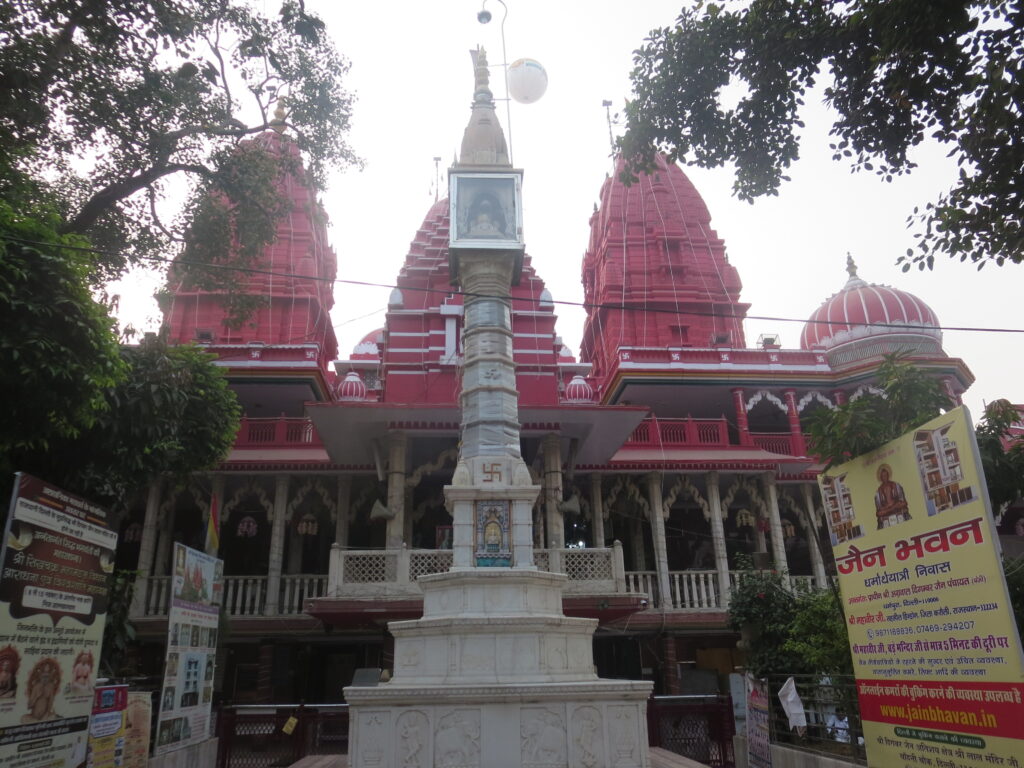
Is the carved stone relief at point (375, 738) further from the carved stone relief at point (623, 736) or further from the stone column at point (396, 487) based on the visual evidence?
the stone column at point (396, 487)

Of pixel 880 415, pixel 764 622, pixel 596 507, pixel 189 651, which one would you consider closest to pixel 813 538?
pixel 596 507

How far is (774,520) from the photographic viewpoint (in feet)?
60.8

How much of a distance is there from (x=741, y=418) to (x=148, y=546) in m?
15.7

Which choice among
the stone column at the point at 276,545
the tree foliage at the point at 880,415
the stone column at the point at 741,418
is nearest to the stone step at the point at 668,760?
the tree foliage at the point at 880,415

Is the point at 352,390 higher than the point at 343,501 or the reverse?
higher

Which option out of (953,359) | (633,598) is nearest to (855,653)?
(633,598)

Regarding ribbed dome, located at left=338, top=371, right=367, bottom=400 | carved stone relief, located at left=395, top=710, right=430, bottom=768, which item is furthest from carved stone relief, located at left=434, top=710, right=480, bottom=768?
ribbed dome, located at left=338, top=371, right=367, bottom=400

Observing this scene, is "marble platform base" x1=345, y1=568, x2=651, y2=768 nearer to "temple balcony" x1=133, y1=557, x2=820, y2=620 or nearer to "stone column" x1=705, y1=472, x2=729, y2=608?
"temple balcony" x1=133, y1=557, x2=820, y2=620

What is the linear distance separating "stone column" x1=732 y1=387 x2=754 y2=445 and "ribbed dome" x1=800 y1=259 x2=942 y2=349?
14.6 feet

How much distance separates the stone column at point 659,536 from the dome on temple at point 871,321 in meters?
8.12

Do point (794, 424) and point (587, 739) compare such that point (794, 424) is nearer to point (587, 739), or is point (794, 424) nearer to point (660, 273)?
point (660, 273)

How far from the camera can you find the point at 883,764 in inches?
278

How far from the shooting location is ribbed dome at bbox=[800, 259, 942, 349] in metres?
23.6

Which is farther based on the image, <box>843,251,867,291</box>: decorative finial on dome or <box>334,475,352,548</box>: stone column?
<box>843,251,867,291</box>: decorative finial on dome
